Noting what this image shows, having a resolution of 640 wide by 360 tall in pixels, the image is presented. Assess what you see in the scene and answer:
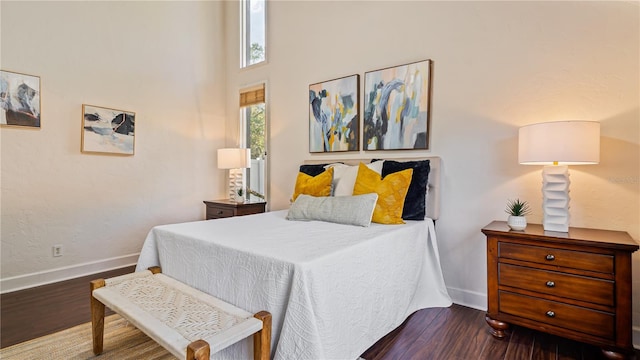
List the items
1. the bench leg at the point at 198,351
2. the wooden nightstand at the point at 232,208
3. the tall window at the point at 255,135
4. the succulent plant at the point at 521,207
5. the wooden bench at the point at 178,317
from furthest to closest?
the tall window at the point at 255,135 → the wooden nightstand at the point at 232,208 → the succulent plant at the point at 521,207 → the wooden bench at the point at 178,317 → the bench leg at the point at 198,351

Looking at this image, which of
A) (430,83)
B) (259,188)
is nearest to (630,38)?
(430,83)

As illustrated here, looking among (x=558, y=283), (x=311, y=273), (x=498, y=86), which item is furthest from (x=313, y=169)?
(x=558, y=283)

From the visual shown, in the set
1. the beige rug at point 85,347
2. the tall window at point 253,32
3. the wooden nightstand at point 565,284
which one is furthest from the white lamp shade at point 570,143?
the tall window at point 253,32

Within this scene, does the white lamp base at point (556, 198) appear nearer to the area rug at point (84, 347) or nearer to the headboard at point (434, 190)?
the headboard at point (434, 190)

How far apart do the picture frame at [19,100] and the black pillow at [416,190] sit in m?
3.30

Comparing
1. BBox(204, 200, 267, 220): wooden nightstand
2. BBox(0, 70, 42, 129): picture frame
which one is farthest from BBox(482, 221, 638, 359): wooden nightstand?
BBox(0, 70, 42, 129): picture frame

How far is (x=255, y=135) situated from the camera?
4.29 m

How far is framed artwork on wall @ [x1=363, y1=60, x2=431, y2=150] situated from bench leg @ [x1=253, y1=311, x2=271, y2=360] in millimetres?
1984

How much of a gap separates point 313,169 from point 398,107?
1.03 metres

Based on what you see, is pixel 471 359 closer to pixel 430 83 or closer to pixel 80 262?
pixel 430 83

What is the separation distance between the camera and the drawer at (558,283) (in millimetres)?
1665

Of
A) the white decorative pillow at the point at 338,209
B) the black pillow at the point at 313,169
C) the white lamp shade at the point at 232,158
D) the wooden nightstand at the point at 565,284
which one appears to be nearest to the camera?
the wooden nightstand at the point at 565,284

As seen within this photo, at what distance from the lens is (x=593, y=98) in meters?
2.04

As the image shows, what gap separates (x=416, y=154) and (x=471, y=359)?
1.60 m
